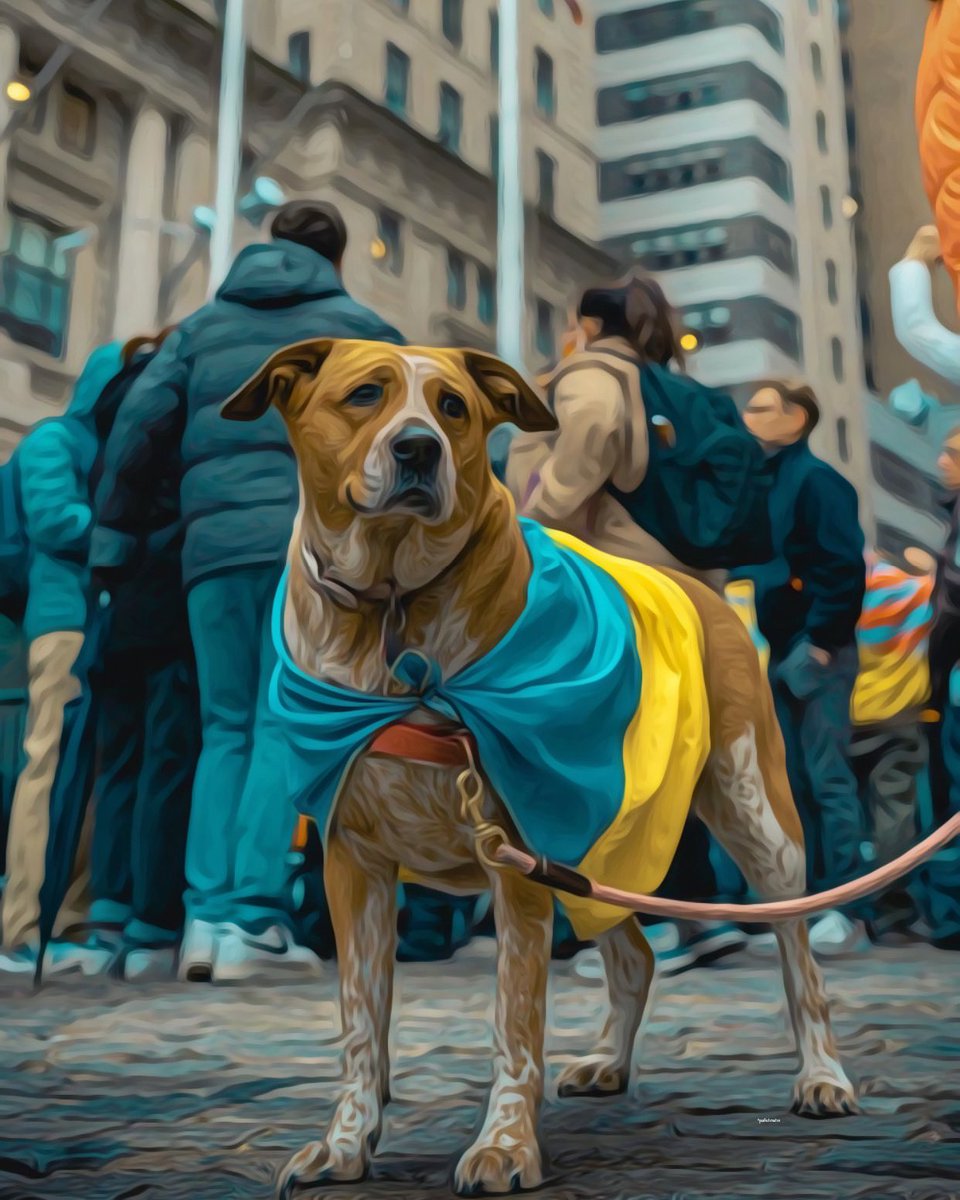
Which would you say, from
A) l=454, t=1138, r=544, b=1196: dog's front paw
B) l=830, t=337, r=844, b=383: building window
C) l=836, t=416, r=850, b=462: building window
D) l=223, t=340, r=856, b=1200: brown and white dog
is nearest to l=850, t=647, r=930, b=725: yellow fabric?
l=223, t=340, r=856, b=1200: brown and white dog

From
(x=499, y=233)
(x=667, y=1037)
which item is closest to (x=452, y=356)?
(x=499, y=233)

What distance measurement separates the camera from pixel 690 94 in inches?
126

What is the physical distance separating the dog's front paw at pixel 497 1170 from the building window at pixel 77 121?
2.38m

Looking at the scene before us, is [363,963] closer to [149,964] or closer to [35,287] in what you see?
[149,964]

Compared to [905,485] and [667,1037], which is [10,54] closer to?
[905,485]

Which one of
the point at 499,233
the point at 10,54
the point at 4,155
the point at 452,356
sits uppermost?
the point at 10,54

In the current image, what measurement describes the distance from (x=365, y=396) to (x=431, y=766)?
0.68 m

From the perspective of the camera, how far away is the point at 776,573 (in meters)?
2.91

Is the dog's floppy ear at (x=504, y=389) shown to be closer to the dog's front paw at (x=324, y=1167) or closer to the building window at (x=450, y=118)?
the building window at (x=450, y=118)

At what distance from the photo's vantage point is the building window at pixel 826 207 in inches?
122

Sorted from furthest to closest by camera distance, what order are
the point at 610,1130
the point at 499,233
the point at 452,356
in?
the point at 499,233, the point at 452,356, the point at 610,1130

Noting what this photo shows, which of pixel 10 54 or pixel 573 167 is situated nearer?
pixel 573 167

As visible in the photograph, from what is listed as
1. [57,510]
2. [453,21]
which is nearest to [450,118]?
[453,21]

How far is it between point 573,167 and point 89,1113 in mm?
2221
